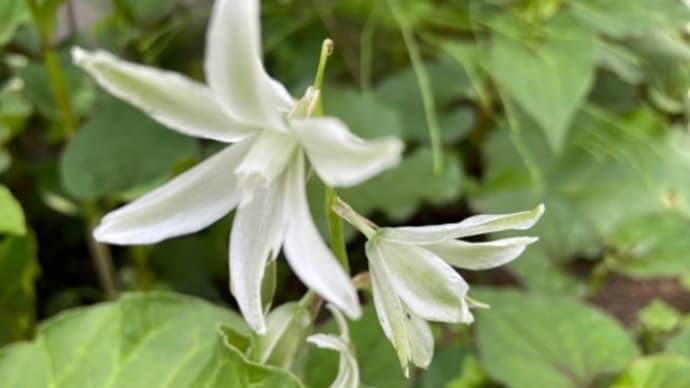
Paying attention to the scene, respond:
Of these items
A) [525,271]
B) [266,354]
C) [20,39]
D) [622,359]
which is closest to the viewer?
[266,354]

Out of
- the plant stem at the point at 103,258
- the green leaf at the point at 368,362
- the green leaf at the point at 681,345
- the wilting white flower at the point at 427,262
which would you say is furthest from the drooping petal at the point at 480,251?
the plant stem at the point at 103,258

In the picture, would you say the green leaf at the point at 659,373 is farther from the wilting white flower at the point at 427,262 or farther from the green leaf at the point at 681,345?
the wilting white flower at the point at 427,262

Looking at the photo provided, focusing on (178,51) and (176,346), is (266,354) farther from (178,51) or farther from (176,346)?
(178,51)

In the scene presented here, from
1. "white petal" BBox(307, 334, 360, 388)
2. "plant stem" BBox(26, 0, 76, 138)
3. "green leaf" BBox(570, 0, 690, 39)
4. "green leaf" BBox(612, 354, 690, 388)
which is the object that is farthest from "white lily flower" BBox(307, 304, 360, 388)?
"green leaf" BBox(570, 0, 690, 39)

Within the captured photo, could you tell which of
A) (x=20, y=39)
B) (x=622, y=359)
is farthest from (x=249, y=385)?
(x=20, y=39)

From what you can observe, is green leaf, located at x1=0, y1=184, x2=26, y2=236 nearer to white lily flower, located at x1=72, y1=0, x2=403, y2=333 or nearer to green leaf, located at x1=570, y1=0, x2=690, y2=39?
white lily flower, located at x1=72, y1=0, x2=403, y2=333

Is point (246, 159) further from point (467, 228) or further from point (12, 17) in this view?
point (12, 17)
